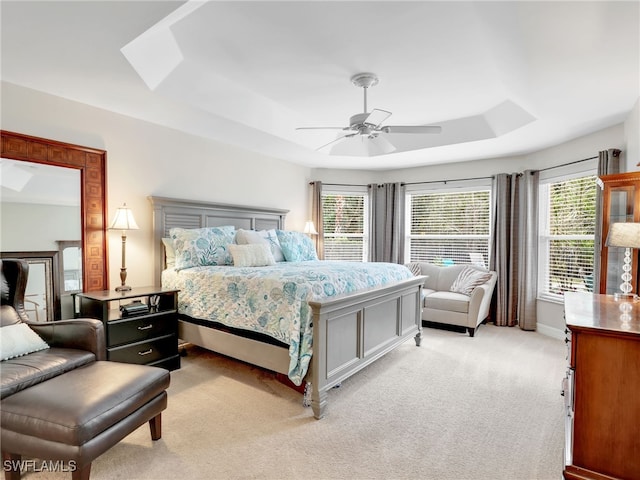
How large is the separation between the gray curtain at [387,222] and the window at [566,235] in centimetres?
205

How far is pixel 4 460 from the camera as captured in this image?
1.79 m

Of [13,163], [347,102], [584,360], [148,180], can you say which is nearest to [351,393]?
[584,360]

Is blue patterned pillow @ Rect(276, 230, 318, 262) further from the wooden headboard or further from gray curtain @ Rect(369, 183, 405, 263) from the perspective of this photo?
gray curtain @ Rect(369, 183, 405, 263)

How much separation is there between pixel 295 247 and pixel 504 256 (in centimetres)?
304

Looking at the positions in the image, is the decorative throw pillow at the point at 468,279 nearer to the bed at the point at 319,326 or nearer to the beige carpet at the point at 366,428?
the bed at the point at 319,326

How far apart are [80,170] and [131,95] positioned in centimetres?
86

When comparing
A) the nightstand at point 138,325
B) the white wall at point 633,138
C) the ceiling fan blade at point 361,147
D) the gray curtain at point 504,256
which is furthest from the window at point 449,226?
the nightstand at point 138,325

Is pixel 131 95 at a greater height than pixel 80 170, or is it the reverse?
pixel 131 95

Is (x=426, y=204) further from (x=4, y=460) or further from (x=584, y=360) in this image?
(x=4, y=460)

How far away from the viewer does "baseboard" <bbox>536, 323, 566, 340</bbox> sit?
4.41 m

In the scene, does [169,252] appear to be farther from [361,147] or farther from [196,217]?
[361,147]

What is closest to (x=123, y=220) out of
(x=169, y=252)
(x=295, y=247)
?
(x=169, y=252)

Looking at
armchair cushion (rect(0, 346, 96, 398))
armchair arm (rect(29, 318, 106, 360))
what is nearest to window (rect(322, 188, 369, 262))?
armchair arm (rect(29, 318, 106, 360))

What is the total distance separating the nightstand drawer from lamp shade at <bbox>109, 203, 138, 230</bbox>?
3.55ft
